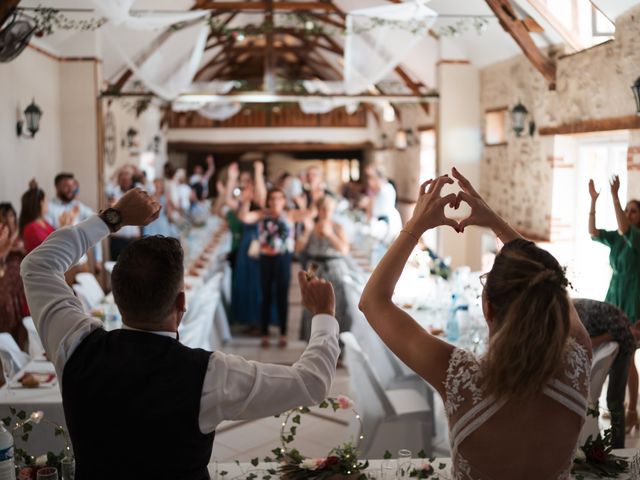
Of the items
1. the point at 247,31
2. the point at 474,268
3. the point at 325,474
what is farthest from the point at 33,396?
the point at 474,268

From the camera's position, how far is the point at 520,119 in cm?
813

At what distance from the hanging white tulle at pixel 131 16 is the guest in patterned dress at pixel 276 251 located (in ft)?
5.87

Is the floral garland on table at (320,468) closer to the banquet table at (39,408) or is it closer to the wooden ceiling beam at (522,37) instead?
the banquet table at (39,408)

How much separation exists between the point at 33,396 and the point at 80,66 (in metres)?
6.53

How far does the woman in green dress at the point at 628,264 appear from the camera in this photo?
4832 millimetres

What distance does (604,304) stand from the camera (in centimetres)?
380

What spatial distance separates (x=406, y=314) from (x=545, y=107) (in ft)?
21.7

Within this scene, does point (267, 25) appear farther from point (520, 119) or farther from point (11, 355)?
point (11, 355)

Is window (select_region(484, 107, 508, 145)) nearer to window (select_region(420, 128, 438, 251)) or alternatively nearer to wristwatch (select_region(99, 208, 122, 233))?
window (select_region(420, 128, 438, 251))

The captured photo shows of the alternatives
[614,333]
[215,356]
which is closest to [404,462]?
[215,356]

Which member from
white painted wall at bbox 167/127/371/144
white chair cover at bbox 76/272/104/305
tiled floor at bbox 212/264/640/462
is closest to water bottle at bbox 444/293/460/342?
tiled floor at bbox 212/264/640/462

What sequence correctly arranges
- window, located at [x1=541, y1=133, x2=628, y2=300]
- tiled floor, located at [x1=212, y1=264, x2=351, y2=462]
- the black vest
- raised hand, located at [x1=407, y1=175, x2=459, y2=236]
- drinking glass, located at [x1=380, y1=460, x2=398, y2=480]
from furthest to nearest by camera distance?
window, located at [x1=541, y1=133, x2=628, y2=300] < tiled floor, located at [x1=212, y1=264, x2=351, y2=462] < drinking glass, located at [x1=380, y1=460, x2=398, y2=480] < raised hand, located at [x1=407, y1=175, x2=459, y2=236] < the black vest

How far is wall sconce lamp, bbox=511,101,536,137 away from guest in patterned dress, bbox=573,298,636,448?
4.43m

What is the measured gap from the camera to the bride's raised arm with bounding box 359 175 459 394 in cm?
159
